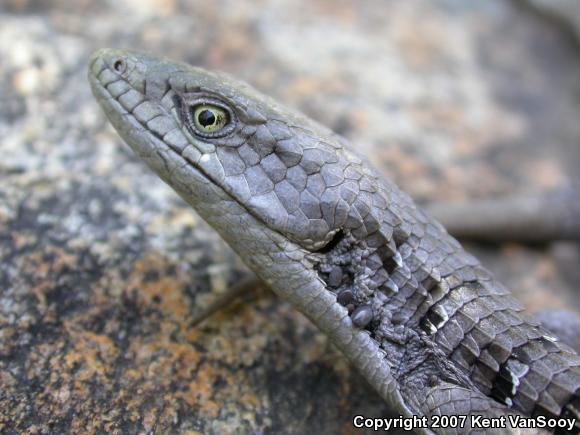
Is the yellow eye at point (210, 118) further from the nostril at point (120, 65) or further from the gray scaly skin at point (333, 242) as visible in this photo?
the nostril at point (120, 65)

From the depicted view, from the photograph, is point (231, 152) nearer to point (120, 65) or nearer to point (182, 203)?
point (120, 65)

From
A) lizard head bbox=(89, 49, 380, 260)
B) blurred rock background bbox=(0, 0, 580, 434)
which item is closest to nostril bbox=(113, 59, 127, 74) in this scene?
lizard head bbox=(89, 49, 380, 260)

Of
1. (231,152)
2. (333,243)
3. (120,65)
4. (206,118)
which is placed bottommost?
(333,243)

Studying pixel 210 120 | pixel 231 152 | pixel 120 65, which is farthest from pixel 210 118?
pixel 120 65

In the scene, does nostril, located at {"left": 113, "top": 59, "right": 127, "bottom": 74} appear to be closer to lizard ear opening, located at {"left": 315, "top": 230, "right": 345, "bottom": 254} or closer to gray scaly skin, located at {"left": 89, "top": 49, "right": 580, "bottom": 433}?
gray scaly skin, located at {"left": 89, "top": 49, "right": 580, "bottom": 433}

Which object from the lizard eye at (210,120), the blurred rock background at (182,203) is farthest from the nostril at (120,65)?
the blurred rock background at (182,203)

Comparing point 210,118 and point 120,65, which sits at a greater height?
point 120,65
